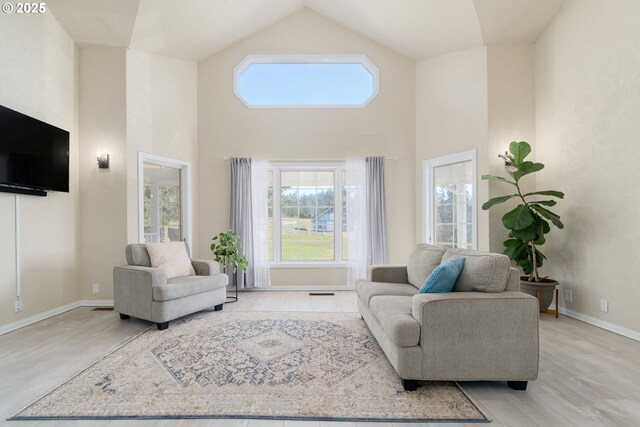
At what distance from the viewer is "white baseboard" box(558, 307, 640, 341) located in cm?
338

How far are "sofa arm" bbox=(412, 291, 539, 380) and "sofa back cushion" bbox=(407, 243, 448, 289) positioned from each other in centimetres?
107

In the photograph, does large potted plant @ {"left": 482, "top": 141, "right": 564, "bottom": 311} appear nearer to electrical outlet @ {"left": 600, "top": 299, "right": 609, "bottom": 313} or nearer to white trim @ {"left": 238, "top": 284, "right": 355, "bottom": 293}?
electrical outlet @ {"left": 600, "top": 299, "right": 609, "bottom": 313}

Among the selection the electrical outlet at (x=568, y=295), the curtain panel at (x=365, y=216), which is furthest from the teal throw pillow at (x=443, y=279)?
the curtain panel at (x=365, y=216)

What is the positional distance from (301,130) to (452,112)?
→ 2305 mm

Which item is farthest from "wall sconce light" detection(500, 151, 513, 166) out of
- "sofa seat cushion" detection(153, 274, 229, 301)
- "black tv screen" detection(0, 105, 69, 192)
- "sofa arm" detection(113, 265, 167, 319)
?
"black tv screen" detection(0, 105, 69, 192)

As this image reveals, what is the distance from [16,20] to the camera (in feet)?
12.1

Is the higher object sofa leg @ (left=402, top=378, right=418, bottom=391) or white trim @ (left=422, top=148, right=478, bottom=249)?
white trim @ (left=422, top=148, right=478, bottom=249)

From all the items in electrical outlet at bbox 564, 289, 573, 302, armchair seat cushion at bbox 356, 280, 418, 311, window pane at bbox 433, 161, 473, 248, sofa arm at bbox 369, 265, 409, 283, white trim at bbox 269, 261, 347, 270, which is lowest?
electrical outlet at bbox 564, 289, 573, 302

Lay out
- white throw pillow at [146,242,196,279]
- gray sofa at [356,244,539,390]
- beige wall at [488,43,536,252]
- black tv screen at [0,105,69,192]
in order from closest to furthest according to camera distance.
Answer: gray sofa at [356,244,539,390] → black tv screen at [0,105,69,192] → white throw pillow at [146,242,196,279] → beige wall at [488,43,536,252]

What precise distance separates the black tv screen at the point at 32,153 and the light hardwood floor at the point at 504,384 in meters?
1.55

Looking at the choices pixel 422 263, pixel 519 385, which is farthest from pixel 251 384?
pixel 422 263

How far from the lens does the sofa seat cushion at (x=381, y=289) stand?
11.1 ft

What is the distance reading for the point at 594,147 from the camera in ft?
12.6

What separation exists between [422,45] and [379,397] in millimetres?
4894
